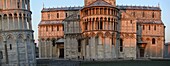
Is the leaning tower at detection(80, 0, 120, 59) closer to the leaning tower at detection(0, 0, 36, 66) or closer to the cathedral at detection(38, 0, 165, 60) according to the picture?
the cathedral at detection(38, 0, 165, 60)

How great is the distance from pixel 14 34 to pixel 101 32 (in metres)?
25.0

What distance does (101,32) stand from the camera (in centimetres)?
6419

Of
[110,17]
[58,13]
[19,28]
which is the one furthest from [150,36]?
[19,28]

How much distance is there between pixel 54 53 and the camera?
85.4 meters

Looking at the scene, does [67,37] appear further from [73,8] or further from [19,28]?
[19,28]

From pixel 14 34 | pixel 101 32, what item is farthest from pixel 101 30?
pixel 14 34

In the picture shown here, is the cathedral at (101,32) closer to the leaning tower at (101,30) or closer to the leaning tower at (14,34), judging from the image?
the leaning tower at (101,30)

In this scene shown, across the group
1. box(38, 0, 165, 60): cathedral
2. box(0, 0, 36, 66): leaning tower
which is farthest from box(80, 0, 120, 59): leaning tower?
box(0, 0, 36, 66): leaning tower

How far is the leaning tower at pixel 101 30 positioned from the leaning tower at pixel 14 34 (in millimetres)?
22458

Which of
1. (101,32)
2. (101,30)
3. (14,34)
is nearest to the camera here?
(14,34)

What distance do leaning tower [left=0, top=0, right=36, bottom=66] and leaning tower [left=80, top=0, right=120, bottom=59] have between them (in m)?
22.5

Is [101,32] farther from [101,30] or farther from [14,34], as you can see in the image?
[14,34]

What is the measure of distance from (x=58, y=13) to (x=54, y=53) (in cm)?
1360

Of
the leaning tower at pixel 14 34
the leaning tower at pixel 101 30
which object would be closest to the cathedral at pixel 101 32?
the leaning tower at pixel 101 30
